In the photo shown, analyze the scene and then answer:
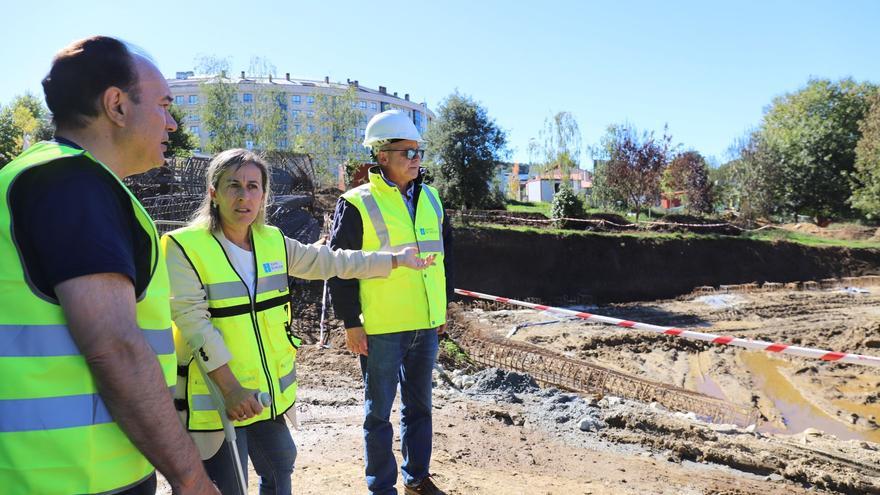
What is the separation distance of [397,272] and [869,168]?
1489 inches

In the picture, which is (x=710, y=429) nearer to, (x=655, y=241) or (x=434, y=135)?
(x=655, y=241)

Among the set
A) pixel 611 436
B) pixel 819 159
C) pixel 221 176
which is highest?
pixel 819 159

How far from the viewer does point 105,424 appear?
124 cm

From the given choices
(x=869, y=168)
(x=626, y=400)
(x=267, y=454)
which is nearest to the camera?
(x=267, y=454)

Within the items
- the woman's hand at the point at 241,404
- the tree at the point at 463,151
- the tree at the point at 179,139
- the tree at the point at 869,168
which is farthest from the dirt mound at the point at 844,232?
the woman's hand at the point at 241,404

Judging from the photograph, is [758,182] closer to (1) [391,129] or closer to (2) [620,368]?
(2) [620,368]

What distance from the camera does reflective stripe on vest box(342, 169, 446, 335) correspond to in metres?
3.22

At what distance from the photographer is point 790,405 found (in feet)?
29.2

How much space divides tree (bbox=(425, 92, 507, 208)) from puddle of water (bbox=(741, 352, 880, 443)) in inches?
520

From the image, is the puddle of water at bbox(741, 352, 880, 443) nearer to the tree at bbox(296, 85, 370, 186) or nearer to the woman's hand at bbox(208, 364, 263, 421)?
the woman's hand at bbox(208, 364, 263, 421)

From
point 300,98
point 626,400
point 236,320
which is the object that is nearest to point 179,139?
point 626,400

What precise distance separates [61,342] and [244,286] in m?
1.12

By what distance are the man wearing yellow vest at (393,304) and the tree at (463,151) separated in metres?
19.1

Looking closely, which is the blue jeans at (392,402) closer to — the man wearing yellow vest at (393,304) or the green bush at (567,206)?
the man wearing yellow vest at (393,304)
